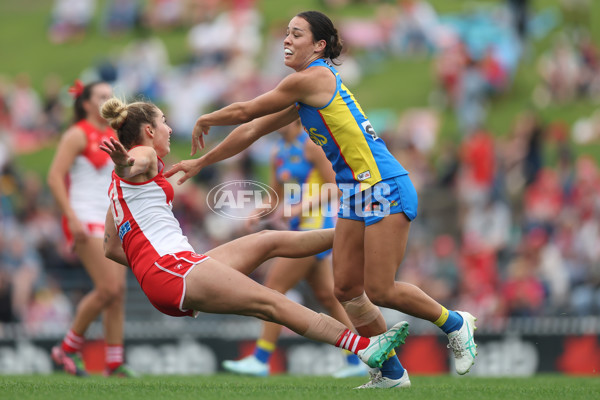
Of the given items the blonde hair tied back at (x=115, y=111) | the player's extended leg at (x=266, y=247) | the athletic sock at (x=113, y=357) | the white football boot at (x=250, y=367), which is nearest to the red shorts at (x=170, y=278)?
the player's extended leg at (x=266, y=247)

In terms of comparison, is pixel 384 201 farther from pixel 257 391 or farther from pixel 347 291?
pixel 257 391

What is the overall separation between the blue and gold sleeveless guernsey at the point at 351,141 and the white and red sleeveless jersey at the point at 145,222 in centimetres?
108

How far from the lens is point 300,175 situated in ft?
28.0

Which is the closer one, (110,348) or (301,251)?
(301,251)

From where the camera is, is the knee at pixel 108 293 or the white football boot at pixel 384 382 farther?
the knee at pixel 108 293

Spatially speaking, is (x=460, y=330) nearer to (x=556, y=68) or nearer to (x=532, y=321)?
(x=532, y=321)

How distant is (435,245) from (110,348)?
22.5 feet

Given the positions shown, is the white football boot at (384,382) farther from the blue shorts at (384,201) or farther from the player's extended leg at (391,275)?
the blue shorts at (384,201)

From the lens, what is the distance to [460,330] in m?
6.34

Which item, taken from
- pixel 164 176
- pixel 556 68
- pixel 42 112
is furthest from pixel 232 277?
pixel 42 112

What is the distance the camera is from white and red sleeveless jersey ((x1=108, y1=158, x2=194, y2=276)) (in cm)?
582

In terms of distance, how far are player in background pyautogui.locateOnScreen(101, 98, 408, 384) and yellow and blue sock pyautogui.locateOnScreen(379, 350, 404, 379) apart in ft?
1.64

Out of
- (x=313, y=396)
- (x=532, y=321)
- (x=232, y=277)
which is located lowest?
(x=532, y=321)

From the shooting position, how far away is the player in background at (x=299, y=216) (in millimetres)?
8391
